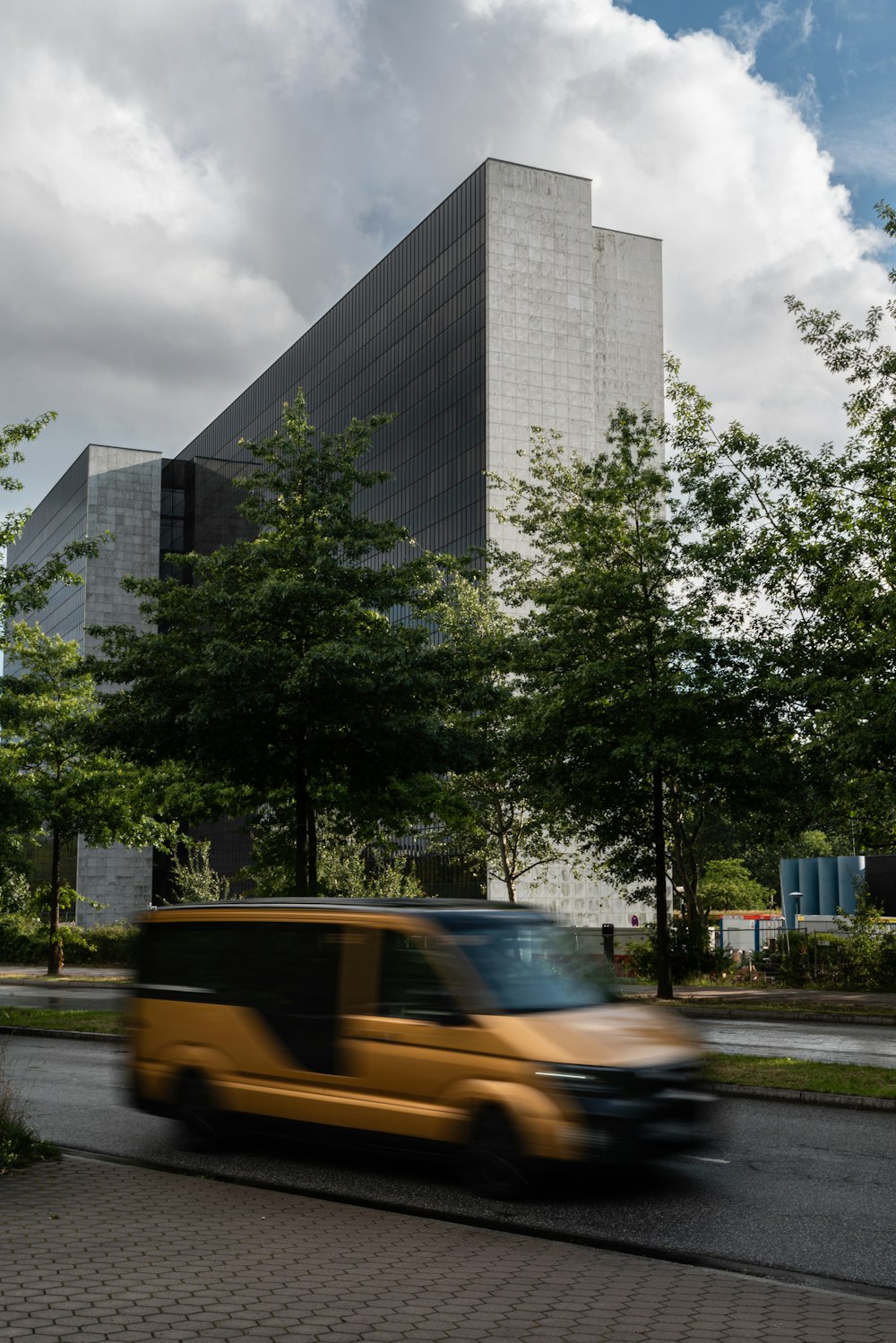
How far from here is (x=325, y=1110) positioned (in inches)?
345

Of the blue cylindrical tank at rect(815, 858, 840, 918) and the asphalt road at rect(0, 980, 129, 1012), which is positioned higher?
the blue cylindrical tank at rect(815, 858, 840, 918)

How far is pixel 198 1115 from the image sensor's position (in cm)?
960

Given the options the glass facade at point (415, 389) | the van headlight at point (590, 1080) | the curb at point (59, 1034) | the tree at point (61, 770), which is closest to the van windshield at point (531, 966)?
the van headlight at point (590, 1080)

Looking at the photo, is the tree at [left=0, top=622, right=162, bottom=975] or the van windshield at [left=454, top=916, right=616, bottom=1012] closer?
the van windshield at [left=454, top=916, right=616, bottom=1012]

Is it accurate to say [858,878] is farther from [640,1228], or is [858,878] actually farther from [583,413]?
[583,413]

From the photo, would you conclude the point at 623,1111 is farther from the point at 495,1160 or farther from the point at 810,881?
the point at 810,881

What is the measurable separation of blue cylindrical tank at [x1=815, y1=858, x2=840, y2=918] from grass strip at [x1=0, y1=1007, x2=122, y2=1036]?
43630 mm

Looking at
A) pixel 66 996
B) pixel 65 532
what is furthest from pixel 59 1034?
pixel 65 532

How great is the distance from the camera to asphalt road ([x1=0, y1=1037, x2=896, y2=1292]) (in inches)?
271

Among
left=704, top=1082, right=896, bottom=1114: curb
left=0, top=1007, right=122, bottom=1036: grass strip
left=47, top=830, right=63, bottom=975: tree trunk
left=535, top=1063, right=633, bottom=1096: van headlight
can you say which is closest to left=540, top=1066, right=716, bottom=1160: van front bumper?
left=535, top=1063, right=633, bottom=1096: van headlight

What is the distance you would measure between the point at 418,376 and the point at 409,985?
71381mm

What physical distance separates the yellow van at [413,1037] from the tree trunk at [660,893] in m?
14.6

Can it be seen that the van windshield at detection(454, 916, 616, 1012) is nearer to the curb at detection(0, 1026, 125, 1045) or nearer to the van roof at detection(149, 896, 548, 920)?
the van roof at detection(149, 896, 548, 920)

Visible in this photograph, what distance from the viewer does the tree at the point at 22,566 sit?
2375cm
